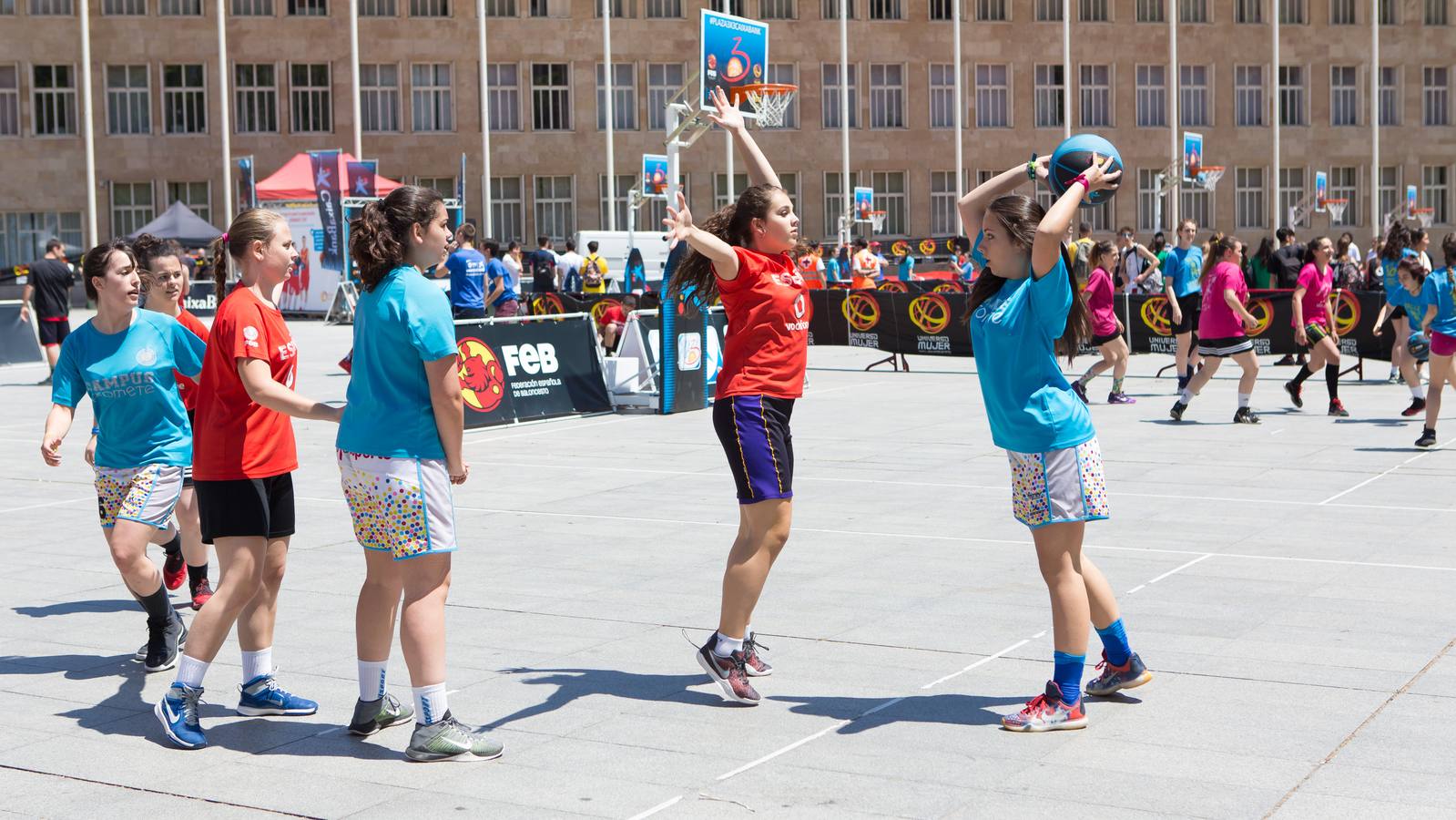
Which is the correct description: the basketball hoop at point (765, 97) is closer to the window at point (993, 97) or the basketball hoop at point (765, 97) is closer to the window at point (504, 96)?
the window at point (504, 96)

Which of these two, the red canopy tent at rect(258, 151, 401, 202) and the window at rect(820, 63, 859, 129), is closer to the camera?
the red canopy tent at rect(258, 151, 401, 202)

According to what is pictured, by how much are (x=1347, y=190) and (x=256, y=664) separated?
61.0 meters

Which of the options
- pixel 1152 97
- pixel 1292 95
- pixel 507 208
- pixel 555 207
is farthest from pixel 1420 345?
pixel 1292 95

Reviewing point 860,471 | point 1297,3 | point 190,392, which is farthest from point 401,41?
point 190,392

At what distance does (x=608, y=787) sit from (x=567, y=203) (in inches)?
2068

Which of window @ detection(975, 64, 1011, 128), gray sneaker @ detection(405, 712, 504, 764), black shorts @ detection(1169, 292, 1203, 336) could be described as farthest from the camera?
window @ detection(975, 64, 1011, 128)

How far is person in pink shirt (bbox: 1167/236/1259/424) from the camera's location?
15.5 m

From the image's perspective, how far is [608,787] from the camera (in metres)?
5.09

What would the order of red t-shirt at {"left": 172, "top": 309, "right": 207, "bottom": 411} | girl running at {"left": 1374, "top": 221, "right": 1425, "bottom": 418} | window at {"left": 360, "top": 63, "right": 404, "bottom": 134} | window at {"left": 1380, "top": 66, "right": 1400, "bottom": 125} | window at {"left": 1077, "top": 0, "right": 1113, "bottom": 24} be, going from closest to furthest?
red t-shirt at {"left": 172, "top": 309, "right": 207, "bottom": 411}, girl running at {"left": 1374, "top": 221, "right": 1425, "bottom": 418}, window at {"left": 360, "top": 63, "right": 404, "bottom": 134}, window at {"left": 1077, "top": 0, "right": 1113, "bottom": 24}, window at {"left": 1380, "top": 66, "right": 1400, "bottom": 125}

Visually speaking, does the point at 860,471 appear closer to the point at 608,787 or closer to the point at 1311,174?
the point at 608,787

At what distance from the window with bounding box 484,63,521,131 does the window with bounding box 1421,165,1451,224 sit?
33.7m

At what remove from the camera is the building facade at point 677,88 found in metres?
54.5

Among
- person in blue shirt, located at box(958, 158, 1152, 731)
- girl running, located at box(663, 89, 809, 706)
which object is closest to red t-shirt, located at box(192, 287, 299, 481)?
girl running, located at box(663, 89, 809, 706)

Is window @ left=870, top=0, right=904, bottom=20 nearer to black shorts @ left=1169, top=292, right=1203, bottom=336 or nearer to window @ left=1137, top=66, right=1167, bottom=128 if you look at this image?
window @ left=1137, top=66, right=1167, bottom=128
